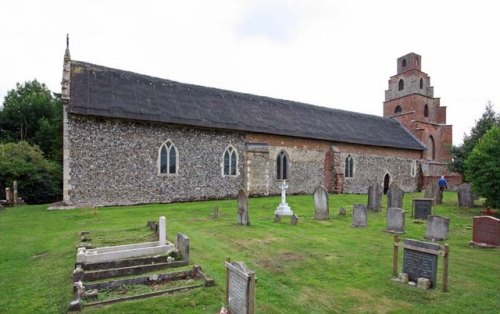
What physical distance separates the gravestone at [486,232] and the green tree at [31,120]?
1520 inches

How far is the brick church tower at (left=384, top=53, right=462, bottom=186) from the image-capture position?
3400 cm

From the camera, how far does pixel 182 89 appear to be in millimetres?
22406

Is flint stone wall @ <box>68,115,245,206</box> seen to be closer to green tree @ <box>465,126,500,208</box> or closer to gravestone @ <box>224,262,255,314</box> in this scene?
green tree @ <box>465,126,500,208</box>

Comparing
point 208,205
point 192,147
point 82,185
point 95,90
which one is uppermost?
point 95,90

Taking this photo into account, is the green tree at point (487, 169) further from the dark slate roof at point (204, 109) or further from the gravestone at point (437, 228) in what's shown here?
the dark slate roof at point (204, 109)

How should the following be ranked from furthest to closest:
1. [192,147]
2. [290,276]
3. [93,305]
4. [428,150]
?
1. [428,150]
2. [192,147]
3. [290,276]
4. [93,305]

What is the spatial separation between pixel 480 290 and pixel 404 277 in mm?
1307

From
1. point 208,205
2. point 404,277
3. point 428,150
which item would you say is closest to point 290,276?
point 404,277

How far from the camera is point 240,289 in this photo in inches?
182

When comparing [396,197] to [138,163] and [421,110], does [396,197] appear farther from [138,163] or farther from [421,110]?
[421,110]

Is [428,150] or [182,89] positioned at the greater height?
[182,89]

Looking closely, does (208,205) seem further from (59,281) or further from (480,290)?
(480,290)

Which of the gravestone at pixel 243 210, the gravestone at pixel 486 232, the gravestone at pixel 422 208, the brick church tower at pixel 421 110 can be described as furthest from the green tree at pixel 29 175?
the brick church tower at pixel 421 110

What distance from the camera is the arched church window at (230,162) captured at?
20.4 metres
